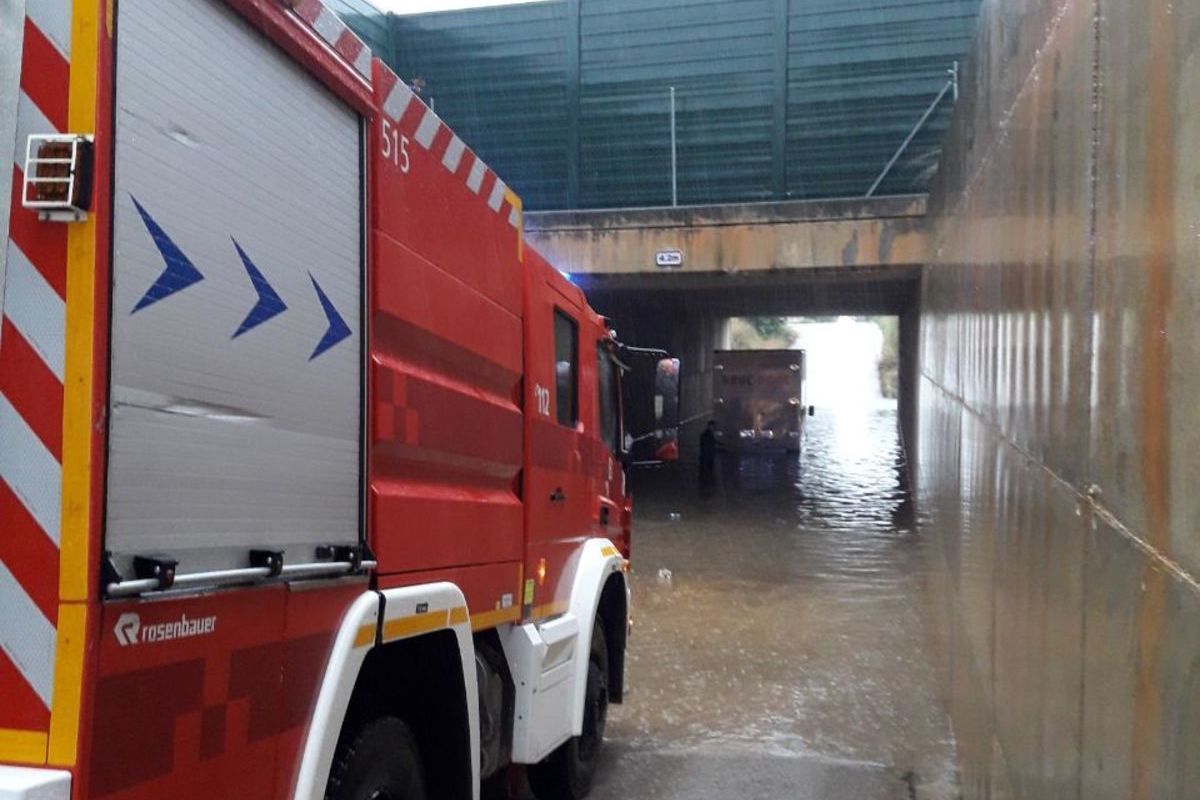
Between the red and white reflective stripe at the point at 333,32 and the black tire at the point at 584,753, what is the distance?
369 cm

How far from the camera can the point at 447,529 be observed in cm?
394

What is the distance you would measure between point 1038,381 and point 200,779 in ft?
8.55

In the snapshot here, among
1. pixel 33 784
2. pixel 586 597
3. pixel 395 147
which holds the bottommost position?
pixel 586 597

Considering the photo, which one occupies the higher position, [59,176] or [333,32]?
[333,32]

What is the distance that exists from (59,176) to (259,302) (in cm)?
65

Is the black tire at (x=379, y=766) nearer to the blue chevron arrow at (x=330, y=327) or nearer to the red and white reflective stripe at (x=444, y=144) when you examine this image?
the blue chevron arrow at (x=330, y=327)

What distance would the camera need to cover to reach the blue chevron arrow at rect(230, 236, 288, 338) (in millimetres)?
2646

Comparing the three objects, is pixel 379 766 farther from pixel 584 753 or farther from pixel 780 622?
pixel 780 622

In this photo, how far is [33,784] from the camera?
2031 millimetres

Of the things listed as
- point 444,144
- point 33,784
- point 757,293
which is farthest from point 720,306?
point 33,784

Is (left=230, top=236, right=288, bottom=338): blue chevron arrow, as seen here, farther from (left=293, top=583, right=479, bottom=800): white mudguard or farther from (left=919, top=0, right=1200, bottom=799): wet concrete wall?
(left=919, top=0, right=1200, bottom=799): wet concrete wall

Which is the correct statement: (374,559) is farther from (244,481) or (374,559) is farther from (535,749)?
(535,749)

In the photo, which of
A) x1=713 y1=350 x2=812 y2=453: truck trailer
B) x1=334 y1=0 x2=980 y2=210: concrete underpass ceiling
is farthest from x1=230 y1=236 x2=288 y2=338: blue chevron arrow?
x1=713 y1=350 x2=812 y2=453: truck trailer

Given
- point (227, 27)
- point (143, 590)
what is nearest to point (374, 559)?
point (143, 590)
